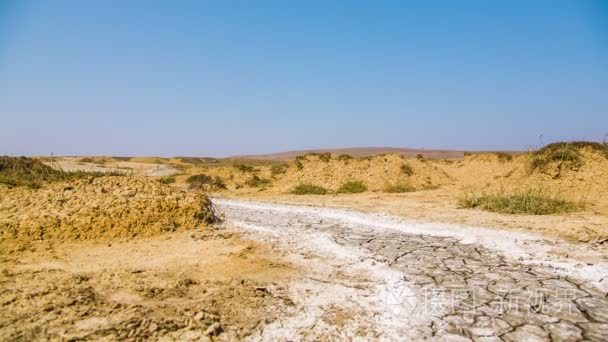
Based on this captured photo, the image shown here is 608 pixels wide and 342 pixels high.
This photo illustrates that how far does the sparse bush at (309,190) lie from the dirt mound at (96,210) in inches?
350

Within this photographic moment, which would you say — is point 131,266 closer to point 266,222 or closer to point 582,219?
point 266,222

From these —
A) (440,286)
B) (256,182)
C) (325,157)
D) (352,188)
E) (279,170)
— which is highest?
(325,157)

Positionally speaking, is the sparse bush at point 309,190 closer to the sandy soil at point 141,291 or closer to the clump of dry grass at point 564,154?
the clump of dry grass at point 564,154

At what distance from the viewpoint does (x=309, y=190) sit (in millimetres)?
18125

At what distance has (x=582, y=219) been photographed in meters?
9.17

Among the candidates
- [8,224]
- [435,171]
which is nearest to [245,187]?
[435,171]

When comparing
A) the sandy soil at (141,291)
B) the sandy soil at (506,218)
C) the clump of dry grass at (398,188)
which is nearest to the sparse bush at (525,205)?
the sandy soil at (506,218)

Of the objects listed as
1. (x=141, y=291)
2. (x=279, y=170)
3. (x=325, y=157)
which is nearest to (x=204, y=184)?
(x=325, y=157)

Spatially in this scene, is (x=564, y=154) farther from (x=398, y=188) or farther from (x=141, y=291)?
(x=141, y=291)

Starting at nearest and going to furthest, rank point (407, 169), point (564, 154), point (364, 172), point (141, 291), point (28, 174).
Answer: point (141, 291), point (28, 174), point (564, 154), point (364, 172), point (407, 169)

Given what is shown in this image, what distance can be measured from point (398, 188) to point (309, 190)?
12.1 feet

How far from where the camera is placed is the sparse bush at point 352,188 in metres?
18.0

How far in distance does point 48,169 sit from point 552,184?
14.9 meters

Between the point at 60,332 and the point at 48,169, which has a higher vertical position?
the point at 48,169
